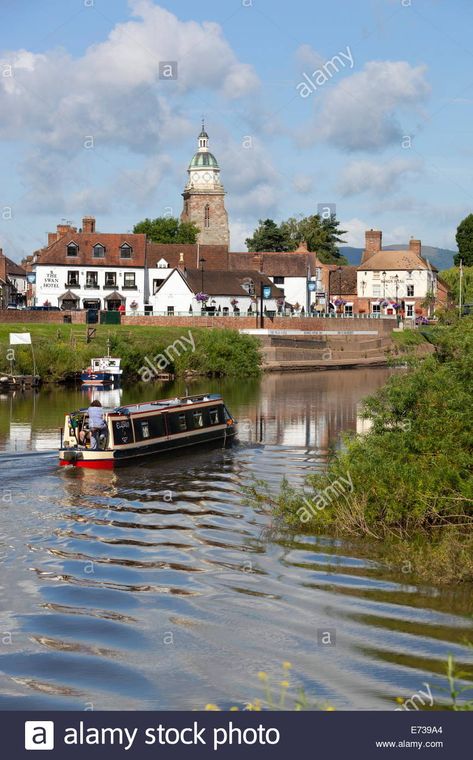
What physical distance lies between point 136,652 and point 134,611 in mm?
2132

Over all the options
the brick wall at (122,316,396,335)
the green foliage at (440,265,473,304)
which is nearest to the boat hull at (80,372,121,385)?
the brick wall at (122,316,396,335)

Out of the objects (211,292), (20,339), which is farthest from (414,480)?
(211,292)

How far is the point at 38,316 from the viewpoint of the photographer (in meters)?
91.4

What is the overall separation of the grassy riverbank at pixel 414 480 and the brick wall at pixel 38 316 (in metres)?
65.1

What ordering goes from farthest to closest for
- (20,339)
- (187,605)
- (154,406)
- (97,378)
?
(20,339), (97,378), (154,406), (187,605)

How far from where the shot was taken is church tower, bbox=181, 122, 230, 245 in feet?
523

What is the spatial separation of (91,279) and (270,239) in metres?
46.6

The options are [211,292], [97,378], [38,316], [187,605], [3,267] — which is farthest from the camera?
[3,267]

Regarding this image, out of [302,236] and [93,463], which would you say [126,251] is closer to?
[302,236]

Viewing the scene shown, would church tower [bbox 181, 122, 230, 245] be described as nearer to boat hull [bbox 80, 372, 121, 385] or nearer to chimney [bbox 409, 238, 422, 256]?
chimney [bbox 409, 238, 422, 256]

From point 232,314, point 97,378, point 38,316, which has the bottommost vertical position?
point 97,378

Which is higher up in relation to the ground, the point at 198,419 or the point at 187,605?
the point at 198,419

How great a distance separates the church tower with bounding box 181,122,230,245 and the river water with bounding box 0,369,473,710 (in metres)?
128

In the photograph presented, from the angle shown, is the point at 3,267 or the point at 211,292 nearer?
the point at 211,292
